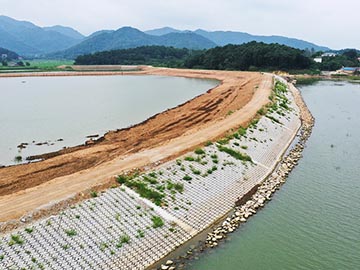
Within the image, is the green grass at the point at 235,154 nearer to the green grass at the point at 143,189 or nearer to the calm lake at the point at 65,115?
the green grass at the point at 143,189

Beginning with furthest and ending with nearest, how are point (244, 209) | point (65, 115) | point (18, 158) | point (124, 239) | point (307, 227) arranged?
point (65, 115), point (18, 158), point (244, 209), point (307, 227), point (124, 239)

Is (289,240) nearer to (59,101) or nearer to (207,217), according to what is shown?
(207,217)

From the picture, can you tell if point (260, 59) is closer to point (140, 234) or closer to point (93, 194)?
point (93, 194)

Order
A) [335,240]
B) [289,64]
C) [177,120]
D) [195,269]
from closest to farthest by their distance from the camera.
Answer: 1. [195,269]
2. [335,240]
3. [177,120]
4. [289,64]

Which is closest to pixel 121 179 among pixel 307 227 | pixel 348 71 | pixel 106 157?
pixel 106 157

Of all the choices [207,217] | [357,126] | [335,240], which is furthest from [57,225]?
[357,126]

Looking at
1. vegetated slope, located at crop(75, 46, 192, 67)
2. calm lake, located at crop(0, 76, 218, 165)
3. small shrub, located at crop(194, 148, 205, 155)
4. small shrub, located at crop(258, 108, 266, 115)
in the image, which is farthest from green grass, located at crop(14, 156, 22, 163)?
vegetated slope, located at crop(75, 46, 192, 67)
